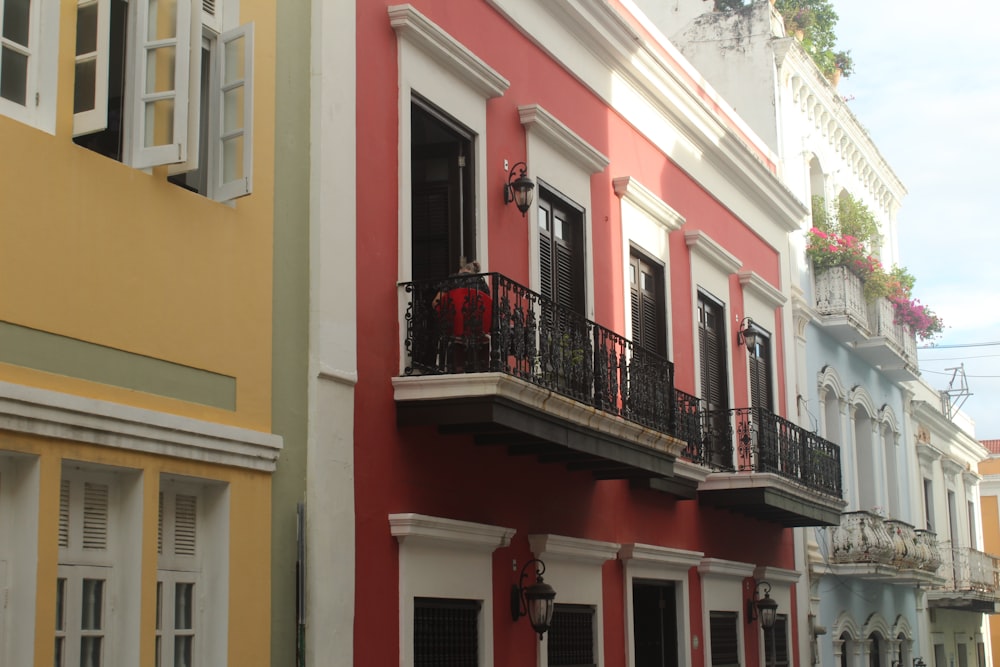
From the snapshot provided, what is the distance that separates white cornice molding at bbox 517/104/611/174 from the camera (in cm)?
1244

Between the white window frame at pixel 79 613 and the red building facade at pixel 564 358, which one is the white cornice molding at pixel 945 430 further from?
the white window frame at pixel 79 613

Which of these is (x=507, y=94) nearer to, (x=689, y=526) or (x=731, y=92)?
(x=689, y=526)

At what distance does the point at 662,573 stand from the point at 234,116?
7960mm

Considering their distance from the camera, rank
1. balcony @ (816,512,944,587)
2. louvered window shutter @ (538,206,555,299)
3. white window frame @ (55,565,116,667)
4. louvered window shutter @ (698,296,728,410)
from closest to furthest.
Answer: white window frame @ (55,565,116,667)
louvered window shutter @ (538,206,555,299)
louvered window shutter @ (698,296,728,410)
balcony @ (816,512,944,587)

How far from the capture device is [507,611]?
11438mm

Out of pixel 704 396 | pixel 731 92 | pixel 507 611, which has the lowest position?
pixel 507 611

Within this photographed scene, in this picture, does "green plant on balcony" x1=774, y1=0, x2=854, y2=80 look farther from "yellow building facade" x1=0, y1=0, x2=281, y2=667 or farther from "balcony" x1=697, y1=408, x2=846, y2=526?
"yellow building facade" x1=0, y1=0, x2=281, y2=667

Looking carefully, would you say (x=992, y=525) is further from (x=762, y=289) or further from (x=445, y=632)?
(x=445, y=632)

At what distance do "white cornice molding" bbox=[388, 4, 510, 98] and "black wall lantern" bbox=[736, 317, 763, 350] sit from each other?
6.79 metres

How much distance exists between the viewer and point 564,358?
11.4 m

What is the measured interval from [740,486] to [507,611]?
5296 millimetres

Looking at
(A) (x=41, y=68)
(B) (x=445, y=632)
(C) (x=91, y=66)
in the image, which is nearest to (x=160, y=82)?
(C) (x=91, y=66)

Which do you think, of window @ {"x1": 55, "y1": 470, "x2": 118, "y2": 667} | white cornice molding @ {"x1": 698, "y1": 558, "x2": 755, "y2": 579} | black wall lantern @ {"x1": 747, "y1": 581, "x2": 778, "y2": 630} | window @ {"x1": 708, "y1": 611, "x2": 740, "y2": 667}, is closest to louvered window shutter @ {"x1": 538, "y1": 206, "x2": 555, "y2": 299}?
white cornice molding @ {"x1": 698, "y1": 558, "x2": 755, "y2": 579}

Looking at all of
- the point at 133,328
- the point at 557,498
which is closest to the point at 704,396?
the point at 557,498
